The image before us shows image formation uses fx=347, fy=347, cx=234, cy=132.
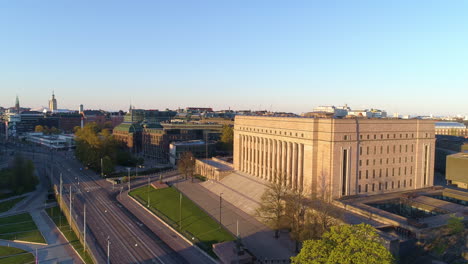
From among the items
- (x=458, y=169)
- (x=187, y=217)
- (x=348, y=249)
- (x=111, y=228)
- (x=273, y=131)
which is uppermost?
(x=273, y=131)

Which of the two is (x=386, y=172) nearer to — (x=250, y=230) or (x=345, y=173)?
(x=345, y=173)

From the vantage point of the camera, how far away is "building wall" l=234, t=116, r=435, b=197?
227 ft

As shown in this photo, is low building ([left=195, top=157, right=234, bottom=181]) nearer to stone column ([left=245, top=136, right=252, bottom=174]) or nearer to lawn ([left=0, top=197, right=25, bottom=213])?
stone column ([left=245, top=136, right=252, bottom=174])

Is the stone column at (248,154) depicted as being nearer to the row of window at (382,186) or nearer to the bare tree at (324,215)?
the row of window at (382,186)

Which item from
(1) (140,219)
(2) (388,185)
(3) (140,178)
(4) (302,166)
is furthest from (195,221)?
(3) (140,178)

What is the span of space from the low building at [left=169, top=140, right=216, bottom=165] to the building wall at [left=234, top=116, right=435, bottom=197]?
53767mm

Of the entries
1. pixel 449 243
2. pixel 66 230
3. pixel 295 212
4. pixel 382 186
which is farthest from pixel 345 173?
pixel 66 230

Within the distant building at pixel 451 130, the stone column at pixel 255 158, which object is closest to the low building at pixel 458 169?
the stone column at pixel 255 158

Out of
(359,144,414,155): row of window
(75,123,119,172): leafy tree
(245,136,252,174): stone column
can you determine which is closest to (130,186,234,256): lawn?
(245,136,252,174): stone column

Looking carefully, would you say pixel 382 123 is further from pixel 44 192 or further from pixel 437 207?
pixel 44 192

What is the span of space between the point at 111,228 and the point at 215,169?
134 feet

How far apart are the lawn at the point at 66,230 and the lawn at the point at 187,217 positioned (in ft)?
55.5

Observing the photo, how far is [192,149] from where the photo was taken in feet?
444

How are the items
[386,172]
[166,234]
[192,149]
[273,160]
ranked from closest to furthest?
[166,234]
[386,172]
[273,160]
[192,149]
